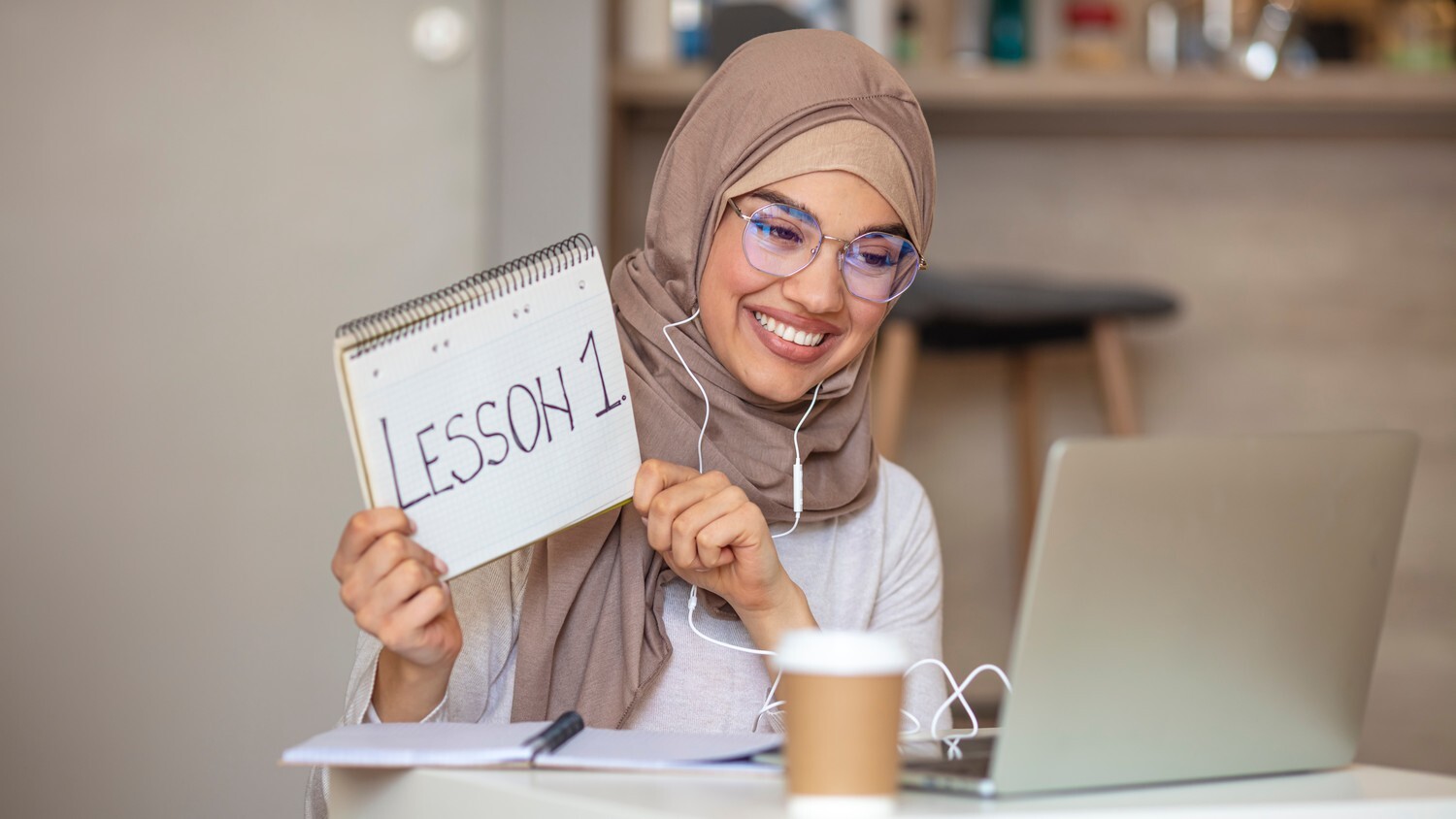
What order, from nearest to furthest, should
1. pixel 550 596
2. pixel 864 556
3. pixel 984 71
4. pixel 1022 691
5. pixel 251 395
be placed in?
pixel 1022 691 < pixel 550 596 < pixel 864 556 < pixel 251 395 < pixel 984 71

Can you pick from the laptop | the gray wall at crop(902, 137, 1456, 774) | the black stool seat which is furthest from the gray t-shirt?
the gray wall at crop(902, 137, 1456, 774)

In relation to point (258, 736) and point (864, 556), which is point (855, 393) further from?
point (258, 736)

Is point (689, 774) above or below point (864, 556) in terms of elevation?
above

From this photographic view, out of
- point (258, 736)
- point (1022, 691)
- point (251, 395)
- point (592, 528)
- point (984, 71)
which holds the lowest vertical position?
point (258, 736)

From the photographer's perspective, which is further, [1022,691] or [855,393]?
[855,393]

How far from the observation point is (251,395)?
1924 mm

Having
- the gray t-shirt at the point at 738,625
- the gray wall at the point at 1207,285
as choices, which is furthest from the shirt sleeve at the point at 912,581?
Answer: the gray wall at the point at 1207,285

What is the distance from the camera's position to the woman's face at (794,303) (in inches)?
43.3

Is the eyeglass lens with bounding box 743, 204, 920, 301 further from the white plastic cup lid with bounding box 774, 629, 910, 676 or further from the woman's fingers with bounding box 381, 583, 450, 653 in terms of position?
the white plastic cup lid with bounding box 774, 629, 910, 676

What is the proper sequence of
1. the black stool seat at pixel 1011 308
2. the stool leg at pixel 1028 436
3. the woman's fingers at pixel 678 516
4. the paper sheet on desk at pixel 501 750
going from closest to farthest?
the paper sheet on desk at pixel 501 750, the woman's fingers at pixel 678 516, the black stool seat at pixel 1011 308, the stool leg at pixel 1028 436

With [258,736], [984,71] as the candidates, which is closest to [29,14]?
[258,736]

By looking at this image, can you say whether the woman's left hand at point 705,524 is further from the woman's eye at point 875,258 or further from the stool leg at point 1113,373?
the stool leg at point 1113,373

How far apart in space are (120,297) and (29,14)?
396mm

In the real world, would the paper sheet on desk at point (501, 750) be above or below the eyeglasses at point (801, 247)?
below
